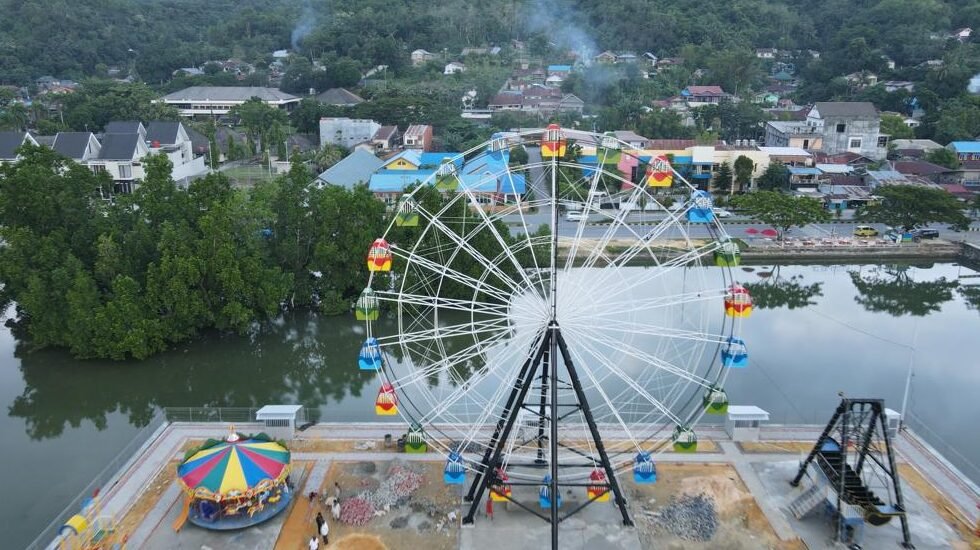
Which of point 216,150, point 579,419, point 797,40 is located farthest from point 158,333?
point 797,40

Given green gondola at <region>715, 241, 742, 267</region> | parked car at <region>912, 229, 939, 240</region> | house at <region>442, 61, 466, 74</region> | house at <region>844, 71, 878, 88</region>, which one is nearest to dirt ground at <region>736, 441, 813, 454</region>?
green gondola at <region>715, 241, 742, 267</region>

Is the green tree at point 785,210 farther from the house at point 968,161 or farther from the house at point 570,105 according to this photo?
the house at point 570,105

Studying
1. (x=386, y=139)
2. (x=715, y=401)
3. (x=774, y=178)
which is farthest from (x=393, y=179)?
(x=715, y=401)

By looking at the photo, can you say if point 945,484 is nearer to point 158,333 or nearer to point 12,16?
point 158,333

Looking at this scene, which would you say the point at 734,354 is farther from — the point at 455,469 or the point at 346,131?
the point at 346,131

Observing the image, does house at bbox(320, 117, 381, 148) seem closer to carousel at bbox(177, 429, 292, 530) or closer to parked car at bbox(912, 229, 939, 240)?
parked car at bbox(912, 229, 939, 240)

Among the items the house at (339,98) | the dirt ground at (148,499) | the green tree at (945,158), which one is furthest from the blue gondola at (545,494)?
the house at (339,98)
